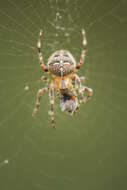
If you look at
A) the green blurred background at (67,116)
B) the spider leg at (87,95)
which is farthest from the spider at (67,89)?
the green blurred background at (67,116)

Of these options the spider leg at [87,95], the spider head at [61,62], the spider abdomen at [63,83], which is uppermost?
the spider head at [61,62]

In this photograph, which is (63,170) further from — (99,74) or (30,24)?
(30,24)

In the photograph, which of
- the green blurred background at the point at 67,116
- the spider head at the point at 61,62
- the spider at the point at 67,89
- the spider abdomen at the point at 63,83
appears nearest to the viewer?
the spider head at the point at 61,62

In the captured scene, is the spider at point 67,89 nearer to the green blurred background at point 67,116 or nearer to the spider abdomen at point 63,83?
the spider abdomen at point 63,83

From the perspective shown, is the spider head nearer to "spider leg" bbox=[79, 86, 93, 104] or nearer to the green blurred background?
"spider leg" bbox=[79, 86, 93, 104]

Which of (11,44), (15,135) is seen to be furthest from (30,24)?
(15,135)

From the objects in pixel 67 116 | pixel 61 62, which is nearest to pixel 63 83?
pixel 61 62
